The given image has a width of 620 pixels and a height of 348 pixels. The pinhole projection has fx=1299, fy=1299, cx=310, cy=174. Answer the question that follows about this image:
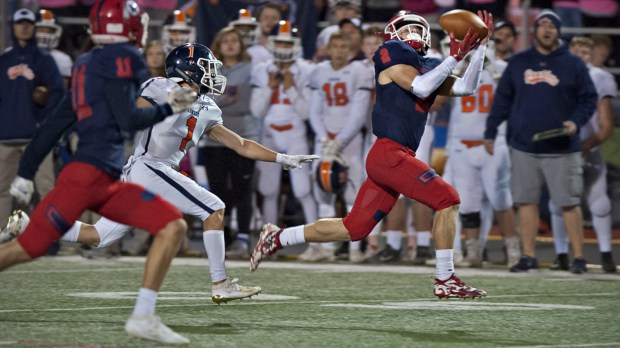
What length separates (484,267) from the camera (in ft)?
35.0

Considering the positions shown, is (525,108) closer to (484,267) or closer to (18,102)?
(484,267)

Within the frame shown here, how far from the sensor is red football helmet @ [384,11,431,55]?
302 inches

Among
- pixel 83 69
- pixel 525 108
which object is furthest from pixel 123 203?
pixel 525 108

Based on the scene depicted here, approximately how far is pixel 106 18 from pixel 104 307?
195cm

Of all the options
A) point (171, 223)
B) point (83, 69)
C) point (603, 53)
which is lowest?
point (171, 223)

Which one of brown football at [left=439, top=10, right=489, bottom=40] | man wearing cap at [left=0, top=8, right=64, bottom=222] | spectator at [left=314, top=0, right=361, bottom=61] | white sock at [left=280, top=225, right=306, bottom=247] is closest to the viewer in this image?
brown football at [left=439, top=10, right=489, bottom=40]

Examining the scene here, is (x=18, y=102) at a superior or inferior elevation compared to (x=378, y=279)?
superior

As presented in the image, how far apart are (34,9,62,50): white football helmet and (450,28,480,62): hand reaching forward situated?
5529 mm

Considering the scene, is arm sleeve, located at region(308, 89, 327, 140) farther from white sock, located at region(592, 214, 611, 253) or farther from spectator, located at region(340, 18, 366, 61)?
white sock, located at region(592, 214, 611, 253)

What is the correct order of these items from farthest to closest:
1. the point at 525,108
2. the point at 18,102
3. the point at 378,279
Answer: the point at 18,102 < the point at 525,108 < the point at 378,279

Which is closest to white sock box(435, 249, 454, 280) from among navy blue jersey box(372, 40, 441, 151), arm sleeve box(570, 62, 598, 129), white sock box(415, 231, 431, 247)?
navy blue jersey box(372, 40, 441, 151)

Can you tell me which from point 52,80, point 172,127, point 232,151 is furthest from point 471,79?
point 52,80

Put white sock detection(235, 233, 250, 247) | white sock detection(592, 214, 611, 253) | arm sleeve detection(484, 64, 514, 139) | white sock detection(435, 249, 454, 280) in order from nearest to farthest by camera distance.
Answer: white sock detection(435, 249, 454, 280)
arm sleeve detection(484, 64, 514, 139)
white sock detection(592, 214, 611, 253)
white sock detection(235, 233, 250, 247)

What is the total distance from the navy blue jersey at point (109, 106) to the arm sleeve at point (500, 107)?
485cm
